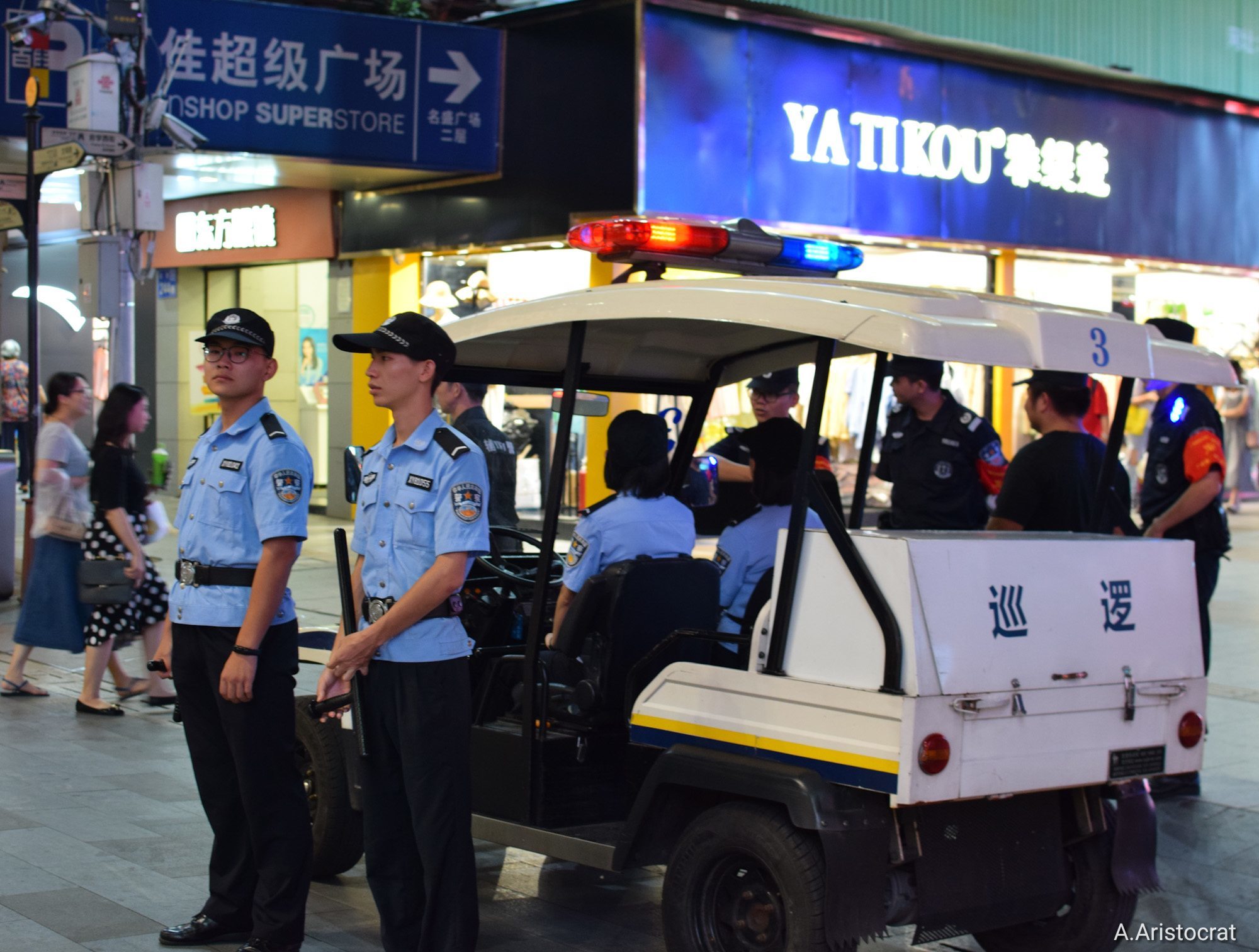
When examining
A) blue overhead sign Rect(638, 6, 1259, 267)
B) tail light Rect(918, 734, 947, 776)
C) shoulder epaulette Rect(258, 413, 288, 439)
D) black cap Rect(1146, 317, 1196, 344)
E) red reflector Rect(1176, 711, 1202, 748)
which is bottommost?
red reflector Rect(1176, 711, 1202, 748)

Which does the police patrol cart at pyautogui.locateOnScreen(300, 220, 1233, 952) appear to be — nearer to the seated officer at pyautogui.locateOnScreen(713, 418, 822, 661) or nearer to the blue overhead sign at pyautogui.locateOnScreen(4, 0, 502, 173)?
the seated officer at pyautogui.locateOnScreen(713, 418, 822, 661)

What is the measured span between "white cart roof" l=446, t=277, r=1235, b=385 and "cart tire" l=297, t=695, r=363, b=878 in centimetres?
138

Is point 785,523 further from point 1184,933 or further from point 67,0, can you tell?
point 67,0

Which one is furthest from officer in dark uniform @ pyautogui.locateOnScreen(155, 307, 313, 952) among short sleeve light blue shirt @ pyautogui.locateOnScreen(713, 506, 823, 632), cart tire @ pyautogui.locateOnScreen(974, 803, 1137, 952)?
cart tire @ pyautogui.locateOnScreen(974, 803, 1137, 952)

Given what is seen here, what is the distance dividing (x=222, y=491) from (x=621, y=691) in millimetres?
1354

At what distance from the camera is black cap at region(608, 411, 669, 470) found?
4922 millimetres

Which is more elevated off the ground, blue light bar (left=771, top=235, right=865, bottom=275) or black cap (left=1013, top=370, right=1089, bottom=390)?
blue light bar (left=771, top=235, right=865, bottom=275)

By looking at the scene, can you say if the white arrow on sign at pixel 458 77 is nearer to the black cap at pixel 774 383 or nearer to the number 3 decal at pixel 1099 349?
the black cap at pixel 774 383

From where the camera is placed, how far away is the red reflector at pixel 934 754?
372 centimetres

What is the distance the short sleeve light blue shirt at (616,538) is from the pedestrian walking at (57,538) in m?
4.35

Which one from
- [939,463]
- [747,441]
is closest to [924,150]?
[939,463]

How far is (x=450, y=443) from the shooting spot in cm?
409

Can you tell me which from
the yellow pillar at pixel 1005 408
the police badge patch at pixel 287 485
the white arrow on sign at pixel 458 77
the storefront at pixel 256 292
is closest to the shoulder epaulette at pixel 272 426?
the police badge patch at pixel 287 485

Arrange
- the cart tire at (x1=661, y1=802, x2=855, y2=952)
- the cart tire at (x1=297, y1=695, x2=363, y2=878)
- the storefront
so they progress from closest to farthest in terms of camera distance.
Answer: the cart tire at (x1=661, y1=802, x2=855, y2=952), the cart tire at (x1=297, y1=695, x2=363, y2=878), the storefront
